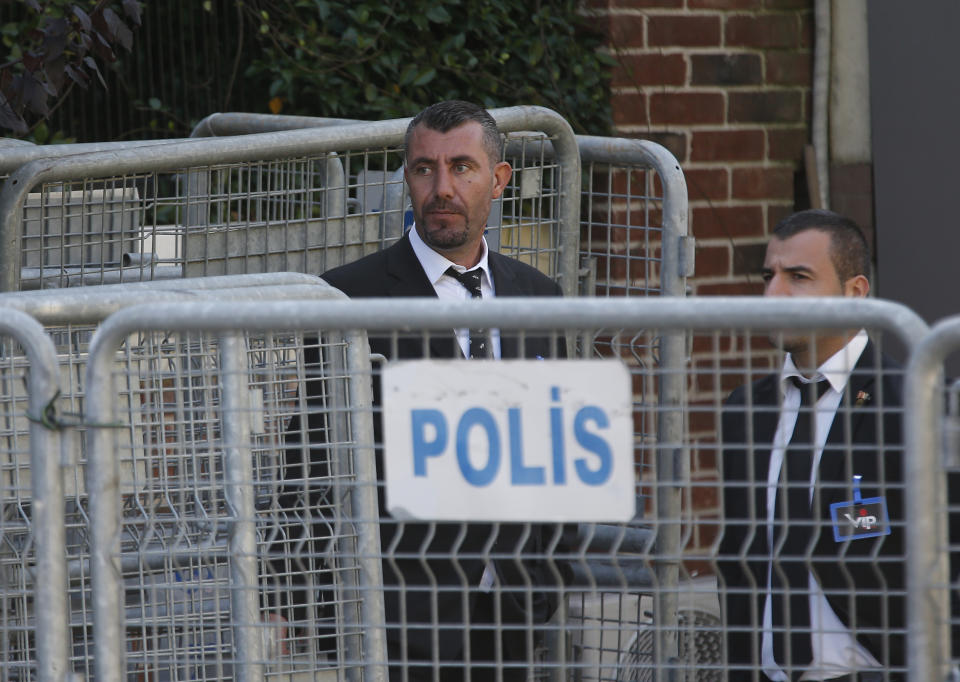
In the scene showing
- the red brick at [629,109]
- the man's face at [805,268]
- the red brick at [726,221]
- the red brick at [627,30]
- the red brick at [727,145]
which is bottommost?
the man's face at [805,268]

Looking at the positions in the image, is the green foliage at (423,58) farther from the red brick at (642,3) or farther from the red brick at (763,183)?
the red brick at (763,183)

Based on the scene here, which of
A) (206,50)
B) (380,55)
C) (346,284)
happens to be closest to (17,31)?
(206,50)

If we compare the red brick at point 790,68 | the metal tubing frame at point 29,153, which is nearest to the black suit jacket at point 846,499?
the metal tubing frame at point 29,153

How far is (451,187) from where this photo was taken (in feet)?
11.3

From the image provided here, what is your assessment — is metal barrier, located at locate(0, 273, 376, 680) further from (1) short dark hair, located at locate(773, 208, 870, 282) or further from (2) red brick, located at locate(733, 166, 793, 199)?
(2) red brick, located at locate(733, 166, 793, 199)

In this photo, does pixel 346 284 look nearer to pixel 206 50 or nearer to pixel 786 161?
pixel 206 50

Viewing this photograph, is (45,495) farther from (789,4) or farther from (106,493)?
(789,4)

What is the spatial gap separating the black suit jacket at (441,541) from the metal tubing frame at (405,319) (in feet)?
1.52

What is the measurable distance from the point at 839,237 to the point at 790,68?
266cm

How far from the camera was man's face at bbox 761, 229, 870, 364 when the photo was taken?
3016 millimetres

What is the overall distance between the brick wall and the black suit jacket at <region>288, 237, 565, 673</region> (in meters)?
1.84

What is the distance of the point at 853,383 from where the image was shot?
2.52 meters

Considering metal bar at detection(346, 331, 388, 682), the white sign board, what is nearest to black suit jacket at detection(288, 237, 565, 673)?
metal bar at detection(346, 331, 388, 682)

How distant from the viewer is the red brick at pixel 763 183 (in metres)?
5.43
